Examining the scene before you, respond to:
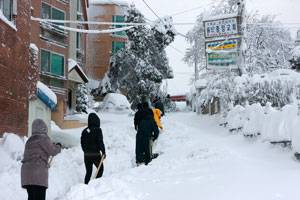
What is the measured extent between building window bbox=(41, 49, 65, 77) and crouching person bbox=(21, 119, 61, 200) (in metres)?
15.8

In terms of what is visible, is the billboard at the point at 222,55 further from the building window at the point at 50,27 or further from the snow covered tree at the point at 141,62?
the snow covered tree at the point at 141,62

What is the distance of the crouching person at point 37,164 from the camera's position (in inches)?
205

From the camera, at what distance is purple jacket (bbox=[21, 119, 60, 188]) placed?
17.0 feet

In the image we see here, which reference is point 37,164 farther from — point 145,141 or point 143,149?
point 143,149

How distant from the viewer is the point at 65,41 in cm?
2289

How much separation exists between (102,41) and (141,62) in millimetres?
10779

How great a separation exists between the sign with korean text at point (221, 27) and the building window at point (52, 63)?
9.93 m

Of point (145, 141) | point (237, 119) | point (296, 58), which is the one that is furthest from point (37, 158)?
point (296, 58)

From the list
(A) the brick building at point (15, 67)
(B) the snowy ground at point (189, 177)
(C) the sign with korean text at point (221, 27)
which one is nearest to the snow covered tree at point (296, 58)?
(C) the sign with korean text at point (221, 27)

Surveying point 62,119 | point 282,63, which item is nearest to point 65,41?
point 62,119

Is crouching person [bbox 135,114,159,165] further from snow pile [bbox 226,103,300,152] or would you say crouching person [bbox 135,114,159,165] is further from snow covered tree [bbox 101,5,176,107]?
snow covered tree [bbox 101,5,176,107]

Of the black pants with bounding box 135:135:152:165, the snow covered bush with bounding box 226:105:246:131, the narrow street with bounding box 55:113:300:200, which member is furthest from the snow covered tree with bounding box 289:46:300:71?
the black pants with bounding box 135:135:152:165

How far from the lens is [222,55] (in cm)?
1606

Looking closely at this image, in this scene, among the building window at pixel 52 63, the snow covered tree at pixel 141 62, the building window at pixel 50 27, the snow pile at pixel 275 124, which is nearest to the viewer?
the snow pile at pixel 275 124
